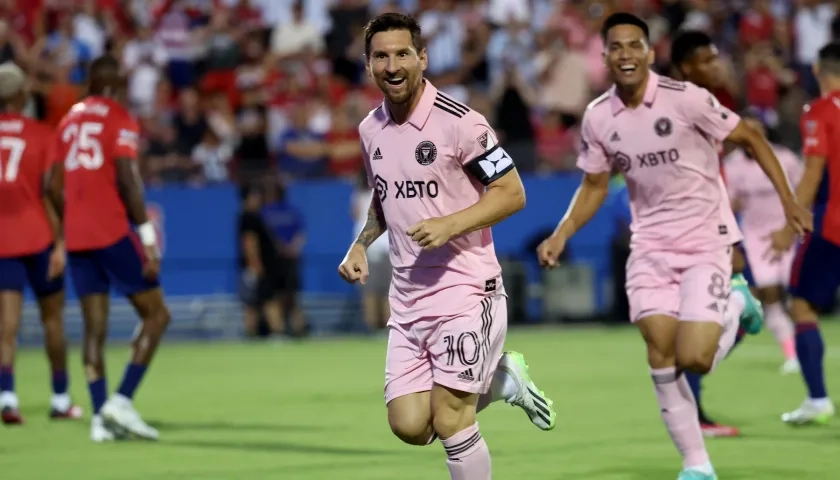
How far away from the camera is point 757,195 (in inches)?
618

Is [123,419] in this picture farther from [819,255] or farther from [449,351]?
[819,255]

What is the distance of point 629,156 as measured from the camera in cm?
840

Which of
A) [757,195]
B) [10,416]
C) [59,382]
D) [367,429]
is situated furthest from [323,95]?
[367,429]

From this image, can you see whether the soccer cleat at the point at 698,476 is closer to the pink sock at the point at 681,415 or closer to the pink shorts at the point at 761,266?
the pink sock at the point at 681,415

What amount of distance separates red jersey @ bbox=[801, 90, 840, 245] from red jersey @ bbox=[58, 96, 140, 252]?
5.08 m

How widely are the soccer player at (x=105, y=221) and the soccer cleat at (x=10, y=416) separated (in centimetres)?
105

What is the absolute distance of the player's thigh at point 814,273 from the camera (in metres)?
10.6

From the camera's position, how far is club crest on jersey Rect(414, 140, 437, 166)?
21.9ft

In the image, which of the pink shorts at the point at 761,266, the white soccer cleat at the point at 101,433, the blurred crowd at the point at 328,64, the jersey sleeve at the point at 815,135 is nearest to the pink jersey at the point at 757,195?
the pink shorts at the point at 761,266

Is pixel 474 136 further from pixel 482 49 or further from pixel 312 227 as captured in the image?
pixel 482 49

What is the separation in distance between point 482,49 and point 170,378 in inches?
360

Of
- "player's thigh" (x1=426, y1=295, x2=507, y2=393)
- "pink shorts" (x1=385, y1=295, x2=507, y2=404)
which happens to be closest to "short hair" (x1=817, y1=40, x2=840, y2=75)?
"pink shorts" (x1=385, y1=295, x2=507, y2=404)

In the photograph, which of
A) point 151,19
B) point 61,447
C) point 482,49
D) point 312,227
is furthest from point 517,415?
point 151,19

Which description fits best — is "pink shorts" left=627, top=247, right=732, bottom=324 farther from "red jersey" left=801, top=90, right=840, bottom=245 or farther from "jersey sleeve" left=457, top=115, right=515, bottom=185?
"red jersey" left=801, top=90, right=840, bottom=245
